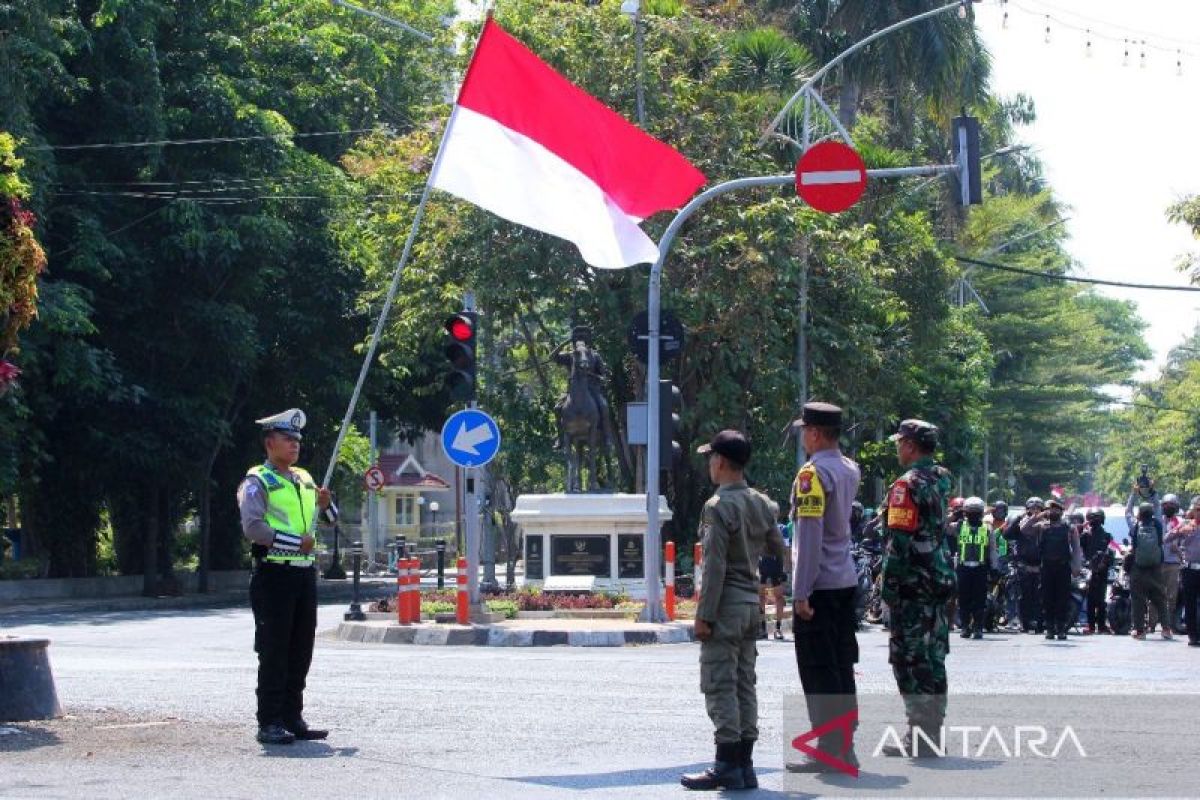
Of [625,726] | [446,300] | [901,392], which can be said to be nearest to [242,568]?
[446,300]

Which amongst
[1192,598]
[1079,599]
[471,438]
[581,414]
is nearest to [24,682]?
[471,438]

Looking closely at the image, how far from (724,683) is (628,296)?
2603cm

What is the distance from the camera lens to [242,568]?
153 feet

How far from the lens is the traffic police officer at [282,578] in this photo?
10539 millimetres

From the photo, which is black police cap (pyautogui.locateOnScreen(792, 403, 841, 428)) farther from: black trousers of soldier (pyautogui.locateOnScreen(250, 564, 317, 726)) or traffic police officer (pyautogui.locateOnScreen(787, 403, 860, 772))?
black trousers of soldier (pyautogui.locateOnScreen(250, 564, 317, 726))

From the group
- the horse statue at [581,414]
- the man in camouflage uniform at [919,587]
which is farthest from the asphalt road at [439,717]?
the horse statue at [581,414]

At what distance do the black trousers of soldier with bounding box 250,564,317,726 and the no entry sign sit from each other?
11.9 metres

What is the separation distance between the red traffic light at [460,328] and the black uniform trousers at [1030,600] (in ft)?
28.6

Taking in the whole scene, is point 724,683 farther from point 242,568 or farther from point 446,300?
point 242,568

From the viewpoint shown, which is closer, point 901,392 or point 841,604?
point 841,604

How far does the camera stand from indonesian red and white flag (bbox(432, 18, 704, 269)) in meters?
13.4

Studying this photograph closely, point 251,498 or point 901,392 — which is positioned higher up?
point 901,392

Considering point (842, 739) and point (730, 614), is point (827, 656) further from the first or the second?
point (730, 614)

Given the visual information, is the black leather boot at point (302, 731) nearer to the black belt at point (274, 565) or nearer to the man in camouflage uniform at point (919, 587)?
the black belt at point (274, 565)
